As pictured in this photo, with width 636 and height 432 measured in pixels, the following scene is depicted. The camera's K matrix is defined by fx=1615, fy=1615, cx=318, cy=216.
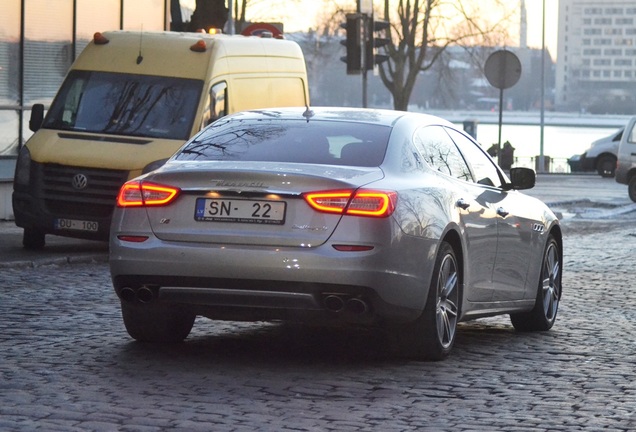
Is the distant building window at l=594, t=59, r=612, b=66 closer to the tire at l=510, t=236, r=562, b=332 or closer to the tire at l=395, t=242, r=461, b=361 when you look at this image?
the tire at l=510, t=236, r=562, b=332

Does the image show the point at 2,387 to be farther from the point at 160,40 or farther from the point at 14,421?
the point at 160,40

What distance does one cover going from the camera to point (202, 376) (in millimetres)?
8156

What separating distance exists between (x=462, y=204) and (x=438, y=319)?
2.61 ft

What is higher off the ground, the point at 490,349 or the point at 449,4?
the point at 449,4

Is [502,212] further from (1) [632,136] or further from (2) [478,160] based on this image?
(1) [632,136]

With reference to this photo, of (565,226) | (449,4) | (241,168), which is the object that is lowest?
(565,226)

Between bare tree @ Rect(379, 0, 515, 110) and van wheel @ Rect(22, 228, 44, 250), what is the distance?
160ft

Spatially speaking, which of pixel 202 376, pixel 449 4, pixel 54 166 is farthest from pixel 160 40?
pixel 449 4

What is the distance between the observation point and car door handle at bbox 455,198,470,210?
9.29 m

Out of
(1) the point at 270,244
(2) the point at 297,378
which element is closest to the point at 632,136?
(1) the point at 270,244

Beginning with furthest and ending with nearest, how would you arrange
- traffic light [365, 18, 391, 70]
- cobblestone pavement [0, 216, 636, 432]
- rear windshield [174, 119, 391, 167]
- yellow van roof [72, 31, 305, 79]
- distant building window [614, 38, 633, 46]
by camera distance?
distant building window [614, 38, 633, 46] → traffic light [365, 18, 391, 70] → yellow van roof [72, 31, 305, 79] → rear windshield [174, 119, 391, 167] → cobblestone pavement [0, 216, 636, 432]

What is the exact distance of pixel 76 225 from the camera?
16469 mm

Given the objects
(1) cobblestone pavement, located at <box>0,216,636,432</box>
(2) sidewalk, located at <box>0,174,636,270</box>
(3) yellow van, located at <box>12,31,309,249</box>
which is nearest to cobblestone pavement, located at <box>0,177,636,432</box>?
(1) cobblestone pavement, located at <box>0,216,636,432</box>

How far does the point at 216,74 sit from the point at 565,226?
10190 millimetres
